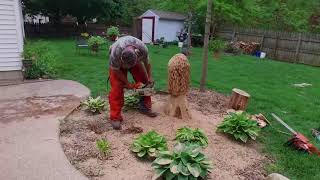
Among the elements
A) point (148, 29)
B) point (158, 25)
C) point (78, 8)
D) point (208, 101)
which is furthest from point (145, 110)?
point (78, 8)

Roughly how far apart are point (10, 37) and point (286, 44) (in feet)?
41.7

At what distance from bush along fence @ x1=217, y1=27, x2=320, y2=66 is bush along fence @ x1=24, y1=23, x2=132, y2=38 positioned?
9.49 meters

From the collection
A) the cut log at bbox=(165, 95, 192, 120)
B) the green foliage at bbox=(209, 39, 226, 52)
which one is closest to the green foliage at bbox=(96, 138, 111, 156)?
the cut log at bbox=(165, 95, 192, 120)

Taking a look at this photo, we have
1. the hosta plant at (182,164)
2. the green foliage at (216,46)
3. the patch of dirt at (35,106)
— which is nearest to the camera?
the hosta plant at (182,164)

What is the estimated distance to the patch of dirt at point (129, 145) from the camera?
384 cm

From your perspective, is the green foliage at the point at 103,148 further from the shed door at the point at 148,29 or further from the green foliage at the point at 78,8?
the green foliage at the point at 78,8

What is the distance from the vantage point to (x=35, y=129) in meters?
4.86

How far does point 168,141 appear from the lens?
4.64 meters

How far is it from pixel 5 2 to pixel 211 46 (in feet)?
34.6

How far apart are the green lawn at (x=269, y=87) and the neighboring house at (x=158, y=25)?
7.17 meters

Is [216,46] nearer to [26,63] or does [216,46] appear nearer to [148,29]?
[148,29]

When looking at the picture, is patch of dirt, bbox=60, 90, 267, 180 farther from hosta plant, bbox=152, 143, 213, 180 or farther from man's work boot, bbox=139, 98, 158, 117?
hosta plant, bbox=152, 143, 213, 180

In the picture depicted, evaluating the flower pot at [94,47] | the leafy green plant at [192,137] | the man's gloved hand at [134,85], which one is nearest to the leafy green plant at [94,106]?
the man's gloved hand at [134,85]

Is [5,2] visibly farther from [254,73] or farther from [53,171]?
[254,73]
